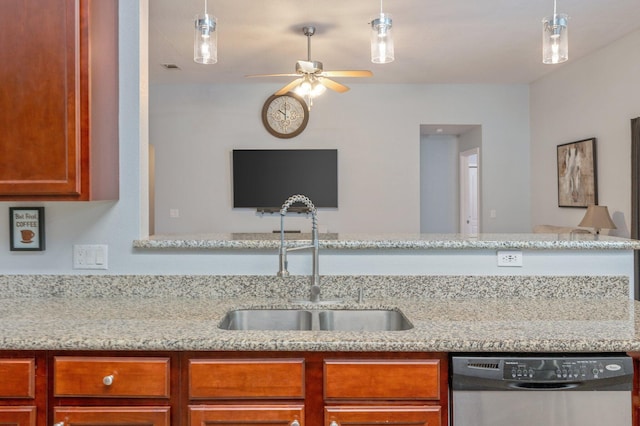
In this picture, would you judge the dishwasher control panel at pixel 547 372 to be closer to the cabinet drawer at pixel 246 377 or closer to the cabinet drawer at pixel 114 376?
the cabinet drawer at pixel 246 377

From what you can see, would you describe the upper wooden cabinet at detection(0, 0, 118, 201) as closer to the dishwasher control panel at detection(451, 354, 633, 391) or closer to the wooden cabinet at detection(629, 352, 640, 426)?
the dishwasher control panel at detection(451, 354, 633, 391)

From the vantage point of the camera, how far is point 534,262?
2.00m

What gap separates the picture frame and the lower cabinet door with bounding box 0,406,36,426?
16.8 ft

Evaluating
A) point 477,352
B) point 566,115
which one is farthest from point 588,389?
point 566,115

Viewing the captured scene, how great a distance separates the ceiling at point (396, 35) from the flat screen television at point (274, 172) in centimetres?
98

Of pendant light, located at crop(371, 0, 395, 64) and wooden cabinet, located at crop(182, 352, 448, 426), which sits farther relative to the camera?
pendant light, located at crop(371, 0, 395, 64)

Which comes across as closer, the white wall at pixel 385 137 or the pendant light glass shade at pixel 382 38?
the pendant light glass shade at pixel 382 38

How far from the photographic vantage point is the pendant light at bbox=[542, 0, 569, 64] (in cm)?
205

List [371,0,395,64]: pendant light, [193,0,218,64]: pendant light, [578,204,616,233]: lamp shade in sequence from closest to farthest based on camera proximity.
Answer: [193,0,218,64]: pendant light
[371,0,395,64]: pendant light
[578,204,616,233]: lamp shade

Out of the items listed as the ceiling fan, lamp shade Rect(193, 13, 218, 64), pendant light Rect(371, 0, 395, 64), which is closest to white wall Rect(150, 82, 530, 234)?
the ceiling fan

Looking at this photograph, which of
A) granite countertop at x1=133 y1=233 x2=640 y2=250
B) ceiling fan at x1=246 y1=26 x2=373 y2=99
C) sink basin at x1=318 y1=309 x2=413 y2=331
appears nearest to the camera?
sink basin at x1=318 y1=309 x2=413 y2=331

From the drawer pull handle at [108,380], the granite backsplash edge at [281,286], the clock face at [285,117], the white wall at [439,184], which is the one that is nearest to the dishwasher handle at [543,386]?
the granite backsplash edge at [281,286]

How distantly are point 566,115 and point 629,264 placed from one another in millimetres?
4037

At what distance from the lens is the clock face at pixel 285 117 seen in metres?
6.17
